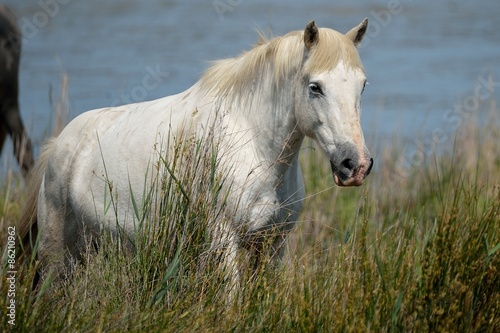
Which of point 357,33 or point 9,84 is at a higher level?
point 357,33

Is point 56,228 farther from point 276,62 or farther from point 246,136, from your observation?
point 276,62

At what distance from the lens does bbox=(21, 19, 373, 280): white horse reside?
171 inches

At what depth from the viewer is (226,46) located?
695 inches

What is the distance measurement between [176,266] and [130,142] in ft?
4.04

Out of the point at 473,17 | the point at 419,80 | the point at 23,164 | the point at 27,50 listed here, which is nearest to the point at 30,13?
the point at 27,50

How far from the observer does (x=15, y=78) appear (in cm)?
894

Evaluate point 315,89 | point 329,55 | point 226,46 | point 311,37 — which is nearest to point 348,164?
point 315,89

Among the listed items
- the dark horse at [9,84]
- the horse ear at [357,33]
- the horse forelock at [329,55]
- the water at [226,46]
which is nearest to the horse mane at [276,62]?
the horse forelock at [329,55]

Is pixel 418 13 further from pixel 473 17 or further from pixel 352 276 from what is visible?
pixel 352 276

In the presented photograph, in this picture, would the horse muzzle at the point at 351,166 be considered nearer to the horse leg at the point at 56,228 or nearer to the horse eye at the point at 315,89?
the horse eye at the point at 315,89

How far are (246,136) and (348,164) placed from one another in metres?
0.63

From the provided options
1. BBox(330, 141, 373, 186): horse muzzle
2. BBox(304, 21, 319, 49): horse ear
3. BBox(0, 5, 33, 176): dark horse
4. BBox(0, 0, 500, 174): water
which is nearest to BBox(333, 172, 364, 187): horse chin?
BBox(330, 141, 373, 186): horse muzzle

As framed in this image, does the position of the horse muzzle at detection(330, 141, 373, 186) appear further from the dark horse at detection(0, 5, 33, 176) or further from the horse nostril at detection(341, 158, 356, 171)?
the dark horse at detection(0, 5, 33, 176)

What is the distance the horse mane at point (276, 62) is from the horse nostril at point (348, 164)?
46 cm
